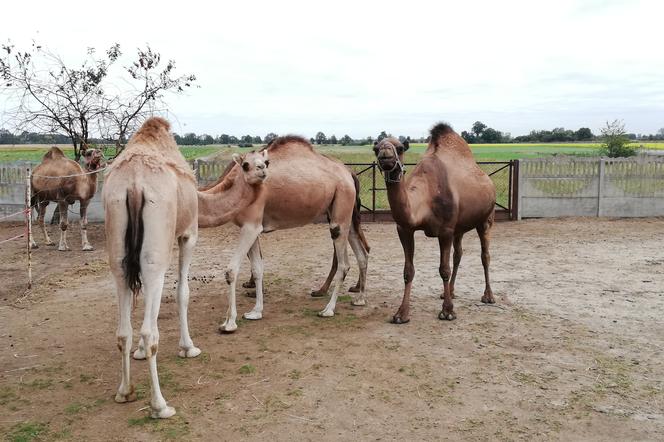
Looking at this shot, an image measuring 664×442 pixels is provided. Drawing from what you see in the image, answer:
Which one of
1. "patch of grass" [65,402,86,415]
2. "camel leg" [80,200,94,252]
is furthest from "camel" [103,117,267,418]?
"camel leg" [80,200,94,252]

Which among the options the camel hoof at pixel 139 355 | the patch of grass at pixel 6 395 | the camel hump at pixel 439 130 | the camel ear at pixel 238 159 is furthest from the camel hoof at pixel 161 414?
the camel hump at pixel 439 130

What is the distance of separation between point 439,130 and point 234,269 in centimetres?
329

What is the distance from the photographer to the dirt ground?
408cm

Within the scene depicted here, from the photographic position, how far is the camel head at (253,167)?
19.6 ft

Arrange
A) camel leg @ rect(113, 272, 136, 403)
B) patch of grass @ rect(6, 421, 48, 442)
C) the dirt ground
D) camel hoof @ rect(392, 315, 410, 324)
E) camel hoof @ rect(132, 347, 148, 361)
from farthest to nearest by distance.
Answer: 1. camel hoof @ rect(392, 315, 410, 324)
2. camel hoof @ rect(132, 347, 148, 361)
3. camel leg @ rect(113, 272, 136, 403)
4. the dirt ground
5. patch of grass @ rect(6, 421, 48, 442)

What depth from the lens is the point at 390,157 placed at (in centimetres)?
584

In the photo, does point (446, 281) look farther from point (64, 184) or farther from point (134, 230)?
point (64, 184)

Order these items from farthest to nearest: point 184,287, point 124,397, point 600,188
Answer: point 600,188 < point 184,287 < point 124,397

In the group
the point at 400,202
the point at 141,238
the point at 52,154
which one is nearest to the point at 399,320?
the point at 400,202

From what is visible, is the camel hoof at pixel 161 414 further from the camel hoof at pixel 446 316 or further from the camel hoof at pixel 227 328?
the camel hoof at pixel 446 316

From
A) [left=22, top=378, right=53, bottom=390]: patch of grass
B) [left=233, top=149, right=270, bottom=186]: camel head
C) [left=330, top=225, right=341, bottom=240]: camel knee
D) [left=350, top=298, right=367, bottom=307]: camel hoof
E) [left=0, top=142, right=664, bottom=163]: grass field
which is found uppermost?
[left=0, top=142, right=664, bottom=163]: grass field

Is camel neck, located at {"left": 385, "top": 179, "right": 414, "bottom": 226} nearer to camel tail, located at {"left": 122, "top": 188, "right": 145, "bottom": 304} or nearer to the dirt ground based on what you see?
the dirt ground

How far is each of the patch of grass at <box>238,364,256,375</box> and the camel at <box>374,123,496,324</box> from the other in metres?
1.97

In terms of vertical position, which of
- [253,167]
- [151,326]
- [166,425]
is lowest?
[166,425]
